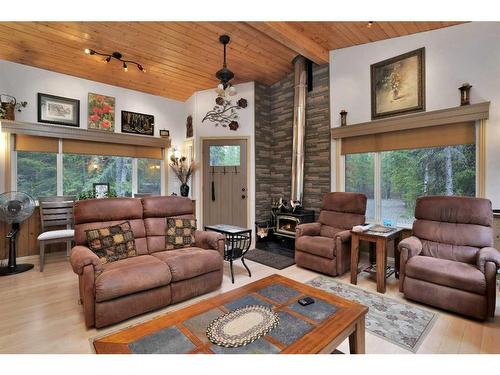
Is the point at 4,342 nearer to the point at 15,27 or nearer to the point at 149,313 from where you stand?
the point at 149,313

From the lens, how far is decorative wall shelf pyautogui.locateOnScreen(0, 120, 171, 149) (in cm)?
369

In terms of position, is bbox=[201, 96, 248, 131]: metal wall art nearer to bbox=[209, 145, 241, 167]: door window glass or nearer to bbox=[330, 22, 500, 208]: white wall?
bbox=[209, 145, 241, 167]: door window glass

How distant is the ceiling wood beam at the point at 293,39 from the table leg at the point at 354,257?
2.82m

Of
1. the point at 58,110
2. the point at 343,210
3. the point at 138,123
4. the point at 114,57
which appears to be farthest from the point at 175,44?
the point at 343,210

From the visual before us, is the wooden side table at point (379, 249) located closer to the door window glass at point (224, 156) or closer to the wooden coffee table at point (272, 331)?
the wooden coffee table at point (272, 331)

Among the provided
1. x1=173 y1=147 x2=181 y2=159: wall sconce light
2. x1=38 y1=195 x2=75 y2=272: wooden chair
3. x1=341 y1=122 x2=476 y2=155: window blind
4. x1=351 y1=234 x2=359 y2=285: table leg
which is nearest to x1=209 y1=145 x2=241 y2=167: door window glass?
x1=173 y1=147 x2=181 y2=159: wall sconce light

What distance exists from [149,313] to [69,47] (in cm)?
394

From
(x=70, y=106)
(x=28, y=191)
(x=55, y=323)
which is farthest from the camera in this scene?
(x=70, y=106)

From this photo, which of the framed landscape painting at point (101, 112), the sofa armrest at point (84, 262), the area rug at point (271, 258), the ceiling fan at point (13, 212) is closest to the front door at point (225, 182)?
the area rug at point (271, 258)

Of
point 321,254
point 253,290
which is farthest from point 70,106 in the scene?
point 321,254

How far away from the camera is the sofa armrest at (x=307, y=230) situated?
368 cm

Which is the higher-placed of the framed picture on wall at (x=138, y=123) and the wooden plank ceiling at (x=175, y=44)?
the wooden plank ceiling at (x=175, y=44)

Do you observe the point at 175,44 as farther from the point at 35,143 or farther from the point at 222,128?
the point at 35,143

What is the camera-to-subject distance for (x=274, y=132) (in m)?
5.34
